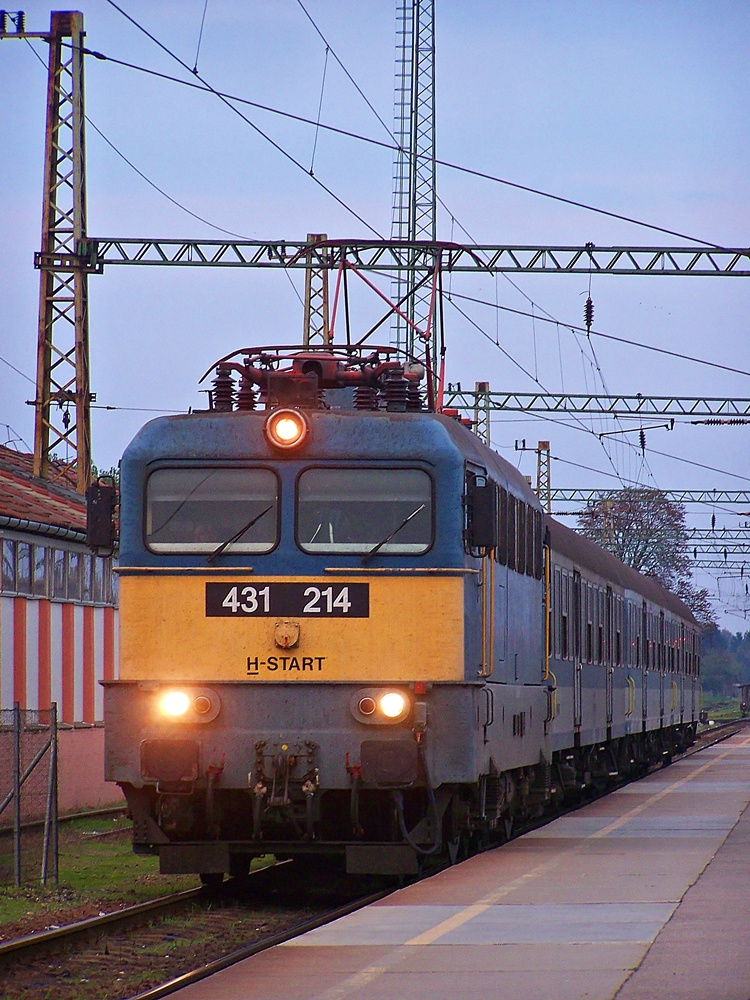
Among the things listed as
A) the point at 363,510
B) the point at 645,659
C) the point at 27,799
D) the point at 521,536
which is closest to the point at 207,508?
the point at 363,510

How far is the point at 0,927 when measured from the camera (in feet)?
37.6

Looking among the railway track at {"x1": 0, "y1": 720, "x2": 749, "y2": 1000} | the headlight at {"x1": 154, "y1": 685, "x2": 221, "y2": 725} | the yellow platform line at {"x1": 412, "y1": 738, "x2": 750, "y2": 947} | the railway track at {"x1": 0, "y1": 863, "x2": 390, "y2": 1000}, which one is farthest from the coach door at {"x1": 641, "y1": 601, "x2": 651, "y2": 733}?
the headlight at {"x1": 154, "y1": 685, "x2": 221, "y2": 725}

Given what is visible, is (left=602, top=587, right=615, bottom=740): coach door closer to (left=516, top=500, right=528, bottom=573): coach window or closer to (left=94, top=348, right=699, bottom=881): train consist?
(left=516, top=500, right=528, bottom=573): coach window

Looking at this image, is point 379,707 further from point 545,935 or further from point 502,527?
point 502,527

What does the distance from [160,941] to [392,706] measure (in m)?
2.16

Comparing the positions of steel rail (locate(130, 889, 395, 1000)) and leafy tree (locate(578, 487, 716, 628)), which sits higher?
leafy tree (locate(578, 487, 716, 628))

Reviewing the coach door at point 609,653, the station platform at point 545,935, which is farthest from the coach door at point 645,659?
the station platform at point 545,935

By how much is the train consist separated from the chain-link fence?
1.70 m

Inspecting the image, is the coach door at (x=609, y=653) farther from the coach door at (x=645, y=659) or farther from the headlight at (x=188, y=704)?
the headlight at (x=188, y=704)

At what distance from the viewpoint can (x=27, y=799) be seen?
20.1 meters

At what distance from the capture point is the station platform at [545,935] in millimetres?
8039

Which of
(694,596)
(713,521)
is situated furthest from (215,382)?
(694,596)

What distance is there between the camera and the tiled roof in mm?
21156

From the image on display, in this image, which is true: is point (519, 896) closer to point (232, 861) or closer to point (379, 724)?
point (379, 724)
